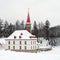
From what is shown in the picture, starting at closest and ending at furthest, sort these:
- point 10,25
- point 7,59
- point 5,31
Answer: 1. point 7,59
2. point 5,31
3. point 10,25

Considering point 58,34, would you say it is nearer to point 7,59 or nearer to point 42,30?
point 42,30

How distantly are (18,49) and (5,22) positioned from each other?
47539mm

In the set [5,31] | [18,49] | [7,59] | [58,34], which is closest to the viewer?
[7,59]

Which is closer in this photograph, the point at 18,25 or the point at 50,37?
the point at 50,37

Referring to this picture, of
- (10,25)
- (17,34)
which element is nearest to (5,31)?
(10,25)

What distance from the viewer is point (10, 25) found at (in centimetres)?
9706

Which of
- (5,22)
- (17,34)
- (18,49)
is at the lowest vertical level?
(18,49)

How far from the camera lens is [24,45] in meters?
54.5

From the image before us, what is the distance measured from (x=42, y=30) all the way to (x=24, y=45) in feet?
147

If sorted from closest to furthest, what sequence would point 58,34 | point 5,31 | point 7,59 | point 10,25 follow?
point 7,59, point 5,31, point 10,25, point 58,34

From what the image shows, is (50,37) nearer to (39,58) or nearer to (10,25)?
(10,25)

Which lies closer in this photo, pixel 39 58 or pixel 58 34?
pixel 39 58

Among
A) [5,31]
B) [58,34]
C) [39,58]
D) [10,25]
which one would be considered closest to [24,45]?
[39,58]

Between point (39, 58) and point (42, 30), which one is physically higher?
point (42, 30)
